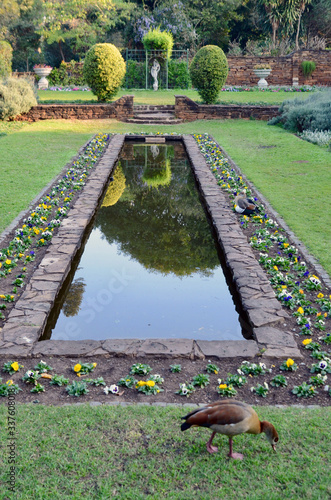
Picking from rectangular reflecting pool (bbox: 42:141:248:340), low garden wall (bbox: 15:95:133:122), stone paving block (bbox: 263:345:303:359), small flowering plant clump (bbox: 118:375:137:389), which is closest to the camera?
small flowering plant clump (bbox: 118:375:137:389)

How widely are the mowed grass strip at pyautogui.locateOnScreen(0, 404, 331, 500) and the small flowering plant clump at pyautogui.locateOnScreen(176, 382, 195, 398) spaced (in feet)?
0.76

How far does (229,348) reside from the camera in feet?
13.6

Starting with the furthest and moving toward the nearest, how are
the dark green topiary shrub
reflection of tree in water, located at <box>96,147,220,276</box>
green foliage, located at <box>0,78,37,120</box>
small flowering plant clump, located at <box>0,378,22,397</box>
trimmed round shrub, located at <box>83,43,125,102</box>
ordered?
trimmed round shrub, located at <box>83,43,125,102</box>
green foliage, located at <box>0,78,37,120</box>
the dark green topiary shrub
reflection of tree in water, located at <box>96,147,220,276</box>
small flowering plant clump, located at <box>0,378,22,397</box>

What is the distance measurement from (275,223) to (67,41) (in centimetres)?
2731

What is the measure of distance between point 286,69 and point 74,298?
965 inches

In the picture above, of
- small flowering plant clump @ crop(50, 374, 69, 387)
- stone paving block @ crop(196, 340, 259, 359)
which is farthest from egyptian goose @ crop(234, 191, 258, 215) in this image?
small flowering plant clump @ crop(50, 374, 69, 387)

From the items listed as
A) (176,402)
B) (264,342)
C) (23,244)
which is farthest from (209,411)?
(23,244)

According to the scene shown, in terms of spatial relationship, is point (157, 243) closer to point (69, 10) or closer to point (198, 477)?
point (198, 477)

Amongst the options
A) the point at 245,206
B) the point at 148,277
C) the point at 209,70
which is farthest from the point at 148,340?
the point at 209,70

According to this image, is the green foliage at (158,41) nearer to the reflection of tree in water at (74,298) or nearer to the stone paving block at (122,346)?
the reflection of tree in water at (74,298)

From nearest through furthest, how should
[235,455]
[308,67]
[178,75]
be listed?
[235,455], [178,75], [308,67]

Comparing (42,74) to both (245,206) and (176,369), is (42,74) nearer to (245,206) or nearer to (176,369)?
(245,206)

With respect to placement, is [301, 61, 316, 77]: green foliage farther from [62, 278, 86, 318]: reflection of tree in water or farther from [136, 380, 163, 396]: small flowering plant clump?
[136, 380, 163, 396]: small flowering plant clump

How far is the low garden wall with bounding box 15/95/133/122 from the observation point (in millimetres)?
17094
